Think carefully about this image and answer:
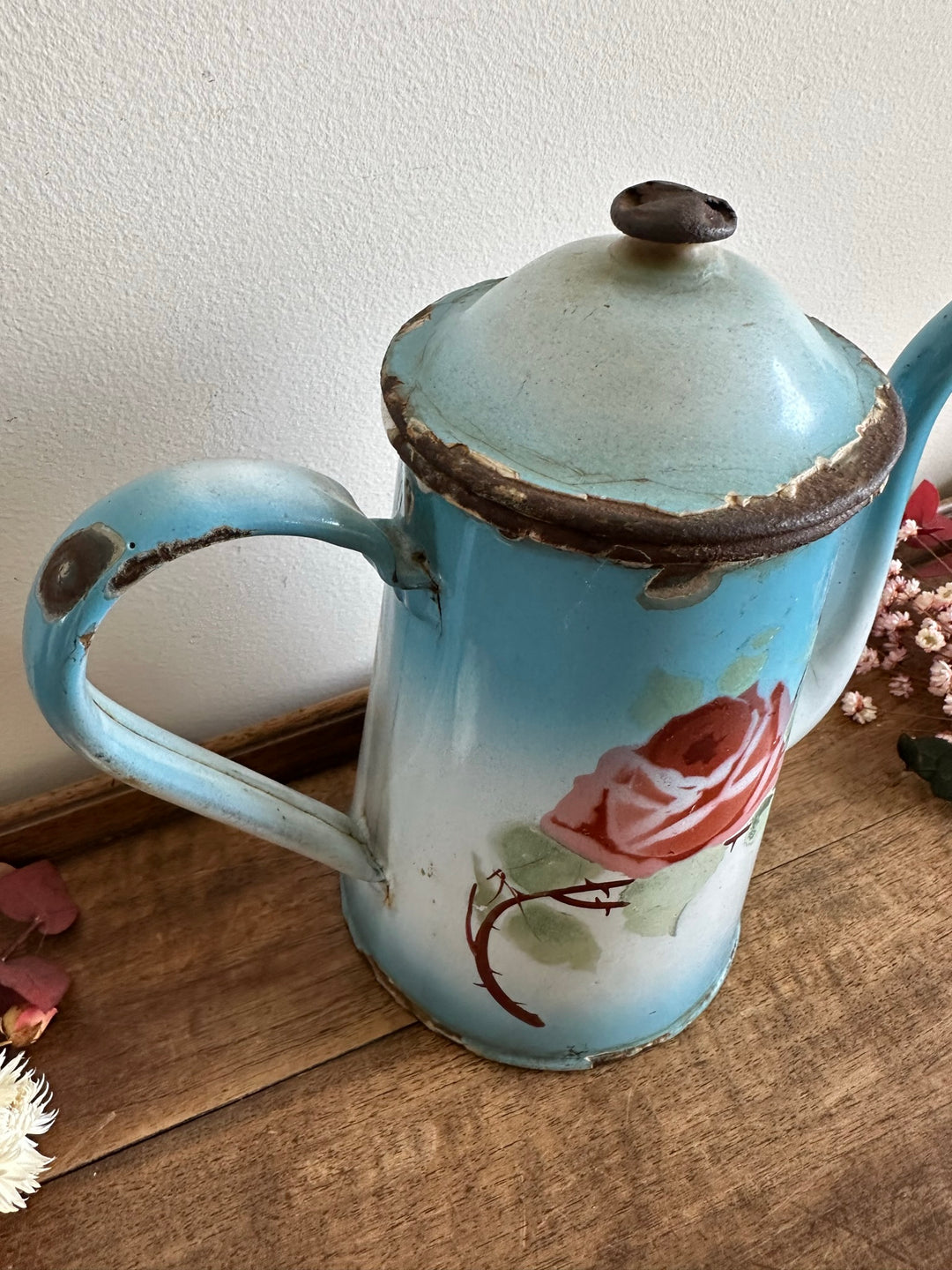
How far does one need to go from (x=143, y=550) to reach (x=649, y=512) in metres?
0.18

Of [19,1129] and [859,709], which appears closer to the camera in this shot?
[19,1129]

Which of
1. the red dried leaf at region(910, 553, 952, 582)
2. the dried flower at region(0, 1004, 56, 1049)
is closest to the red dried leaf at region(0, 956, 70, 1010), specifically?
the dried flower at region(0, 1004, 56, 1049)

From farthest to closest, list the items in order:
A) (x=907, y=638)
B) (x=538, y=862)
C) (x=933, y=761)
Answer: (x=907, y=638) < (x=933, y=761) < (x=538, y=862)

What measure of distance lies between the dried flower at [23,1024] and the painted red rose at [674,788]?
306 mm

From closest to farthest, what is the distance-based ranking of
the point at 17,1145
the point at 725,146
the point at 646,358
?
1. the point at 646,358
2. the point at 17,1145
3. the point at 725,146

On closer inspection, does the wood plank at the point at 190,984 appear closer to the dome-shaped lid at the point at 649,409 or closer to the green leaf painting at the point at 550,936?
the green leaf painting at the point at 550,936

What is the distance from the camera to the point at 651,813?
1.39 ft

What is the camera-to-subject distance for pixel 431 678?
439 millimetres

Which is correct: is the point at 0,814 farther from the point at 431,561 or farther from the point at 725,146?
the point at 725,146

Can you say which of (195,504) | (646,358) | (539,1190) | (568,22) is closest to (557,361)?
(646,358)

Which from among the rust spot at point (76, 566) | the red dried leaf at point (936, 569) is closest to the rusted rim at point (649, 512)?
the rust spot at point (76, 566)

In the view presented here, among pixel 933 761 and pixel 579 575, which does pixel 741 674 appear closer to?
pixel 579 575

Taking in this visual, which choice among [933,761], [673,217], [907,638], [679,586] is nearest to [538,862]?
[679,586]

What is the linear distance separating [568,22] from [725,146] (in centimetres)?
13
